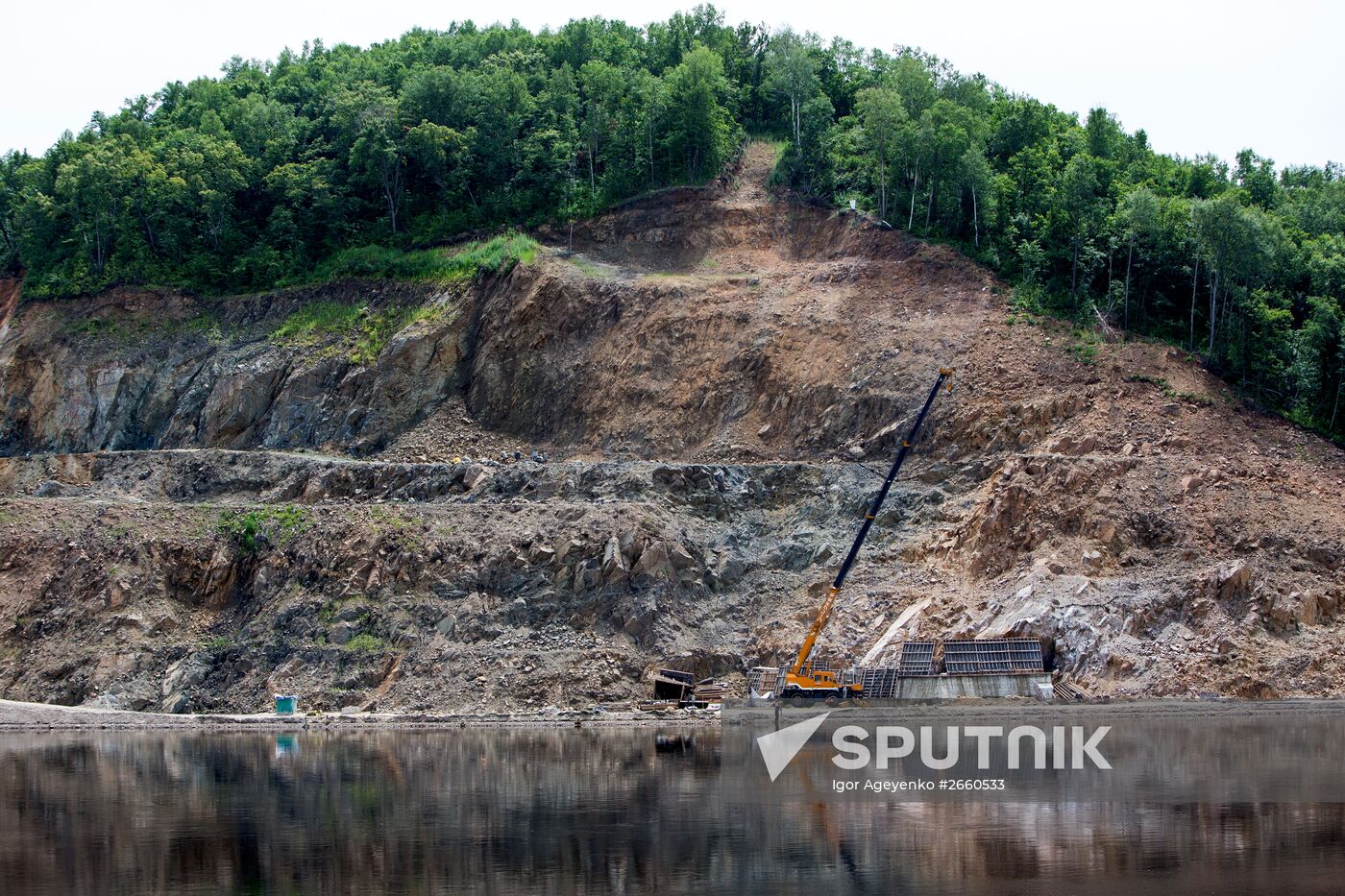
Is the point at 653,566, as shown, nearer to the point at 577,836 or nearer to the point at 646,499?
the point at 646,499

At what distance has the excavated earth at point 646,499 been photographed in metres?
53.7

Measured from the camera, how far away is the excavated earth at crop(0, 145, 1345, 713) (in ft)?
176

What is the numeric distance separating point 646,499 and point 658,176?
27.7 m

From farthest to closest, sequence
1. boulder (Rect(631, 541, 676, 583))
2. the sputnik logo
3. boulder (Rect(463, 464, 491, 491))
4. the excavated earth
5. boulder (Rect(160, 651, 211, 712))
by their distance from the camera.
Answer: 1. boulder (Rect(463, 464, 491, 491))
2. boulder (Rect(631, 541, 676, 583))
3. boulder (Rect(160, 651, 211, 712))
4. the excavated earth
5. the sputnik logo

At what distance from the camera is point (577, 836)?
32281mm

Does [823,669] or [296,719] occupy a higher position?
[823,669]

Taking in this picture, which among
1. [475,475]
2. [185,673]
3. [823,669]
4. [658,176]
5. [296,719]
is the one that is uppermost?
[658,176]

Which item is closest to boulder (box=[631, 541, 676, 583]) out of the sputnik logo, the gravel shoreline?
the gravel shoreline

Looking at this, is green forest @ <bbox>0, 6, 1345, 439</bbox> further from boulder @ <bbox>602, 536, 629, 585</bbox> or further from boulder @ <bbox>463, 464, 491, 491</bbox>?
boulder @ <bbox>602, 536, 629, 585</bbox>

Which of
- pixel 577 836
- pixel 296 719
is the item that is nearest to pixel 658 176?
pixel 296 719

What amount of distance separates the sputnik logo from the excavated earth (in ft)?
15.2

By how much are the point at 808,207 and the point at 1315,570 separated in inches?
1357

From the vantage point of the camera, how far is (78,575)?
58938mm

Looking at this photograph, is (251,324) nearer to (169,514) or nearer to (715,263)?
(169,514)
